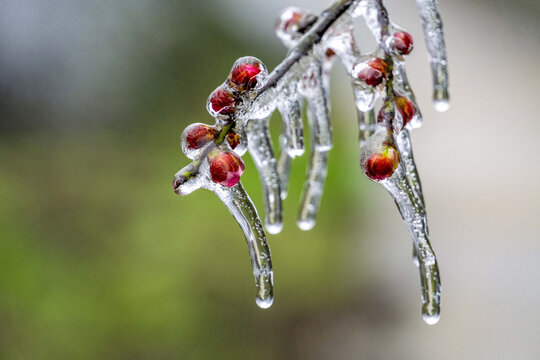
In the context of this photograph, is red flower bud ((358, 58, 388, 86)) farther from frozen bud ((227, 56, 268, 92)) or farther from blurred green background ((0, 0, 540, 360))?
blurred green background ((0, 0, 540, 360))

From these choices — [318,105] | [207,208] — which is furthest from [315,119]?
[207,208]

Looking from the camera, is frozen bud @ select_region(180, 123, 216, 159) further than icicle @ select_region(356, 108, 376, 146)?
No

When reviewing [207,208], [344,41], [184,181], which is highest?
[207,208]

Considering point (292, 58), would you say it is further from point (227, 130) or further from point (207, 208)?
point (207, 208)

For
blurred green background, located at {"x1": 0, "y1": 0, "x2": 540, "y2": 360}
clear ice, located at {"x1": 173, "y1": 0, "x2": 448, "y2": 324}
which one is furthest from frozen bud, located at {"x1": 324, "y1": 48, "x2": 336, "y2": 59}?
blurred green background, located at {"x1": 0, "y1": 0, "x2": 540, "y2": 360}

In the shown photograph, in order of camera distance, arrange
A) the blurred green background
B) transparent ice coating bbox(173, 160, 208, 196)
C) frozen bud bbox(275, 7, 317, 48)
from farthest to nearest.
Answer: the blurred green background
frozen bud bbox(275, 7, 317, 48)
transparent ice coating bbox(173, 160, 208, 196)

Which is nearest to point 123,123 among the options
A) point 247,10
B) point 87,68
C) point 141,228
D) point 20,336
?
point 87,68
